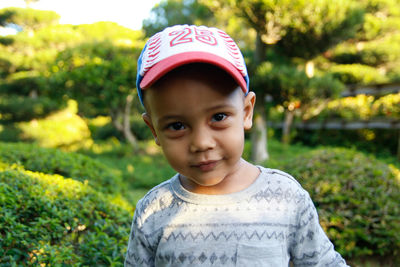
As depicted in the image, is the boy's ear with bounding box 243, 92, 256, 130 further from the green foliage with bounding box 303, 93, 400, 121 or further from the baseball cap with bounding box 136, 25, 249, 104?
the green foliage with bounding box 303, 93, 400, 121

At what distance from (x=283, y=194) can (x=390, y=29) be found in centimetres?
1259

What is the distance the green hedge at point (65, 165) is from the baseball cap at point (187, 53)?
2.40 metres

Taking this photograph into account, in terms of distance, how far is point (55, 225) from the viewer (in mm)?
1902

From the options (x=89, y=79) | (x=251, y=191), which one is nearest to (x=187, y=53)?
(x=251, y=191)

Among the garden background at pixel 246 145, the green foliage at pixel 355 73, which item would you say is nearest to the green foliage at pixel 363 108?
the garden background at pixel 246 145

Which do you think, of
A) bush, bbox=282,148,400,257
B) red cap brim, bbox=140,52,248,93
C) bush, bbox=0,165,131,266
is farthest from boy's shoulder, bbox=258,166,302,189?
bush, bbox=282,148,400,257

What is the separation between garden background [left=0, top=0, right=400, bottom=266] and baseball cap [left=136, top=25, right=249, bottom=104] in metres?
1.14

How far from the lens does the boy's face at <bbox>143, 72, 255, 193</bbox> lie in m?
1.05

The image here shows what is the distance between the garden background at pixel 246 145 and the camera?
206 centimetres

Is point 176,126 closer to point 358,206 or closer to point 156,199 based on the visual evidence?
point 156,199

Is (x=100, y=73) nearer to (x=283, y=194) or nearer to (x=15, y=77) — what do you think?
(x=15, y=77)

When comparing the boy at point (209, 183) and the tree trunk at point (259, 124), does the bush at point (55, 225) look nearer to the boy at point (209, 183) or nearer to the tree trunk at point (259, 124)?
the boy at point (209, 183)

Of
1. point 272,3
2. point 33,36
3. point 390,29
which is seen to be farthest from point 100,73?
point 390,29

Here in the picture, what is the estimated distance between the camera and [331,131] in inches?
444
